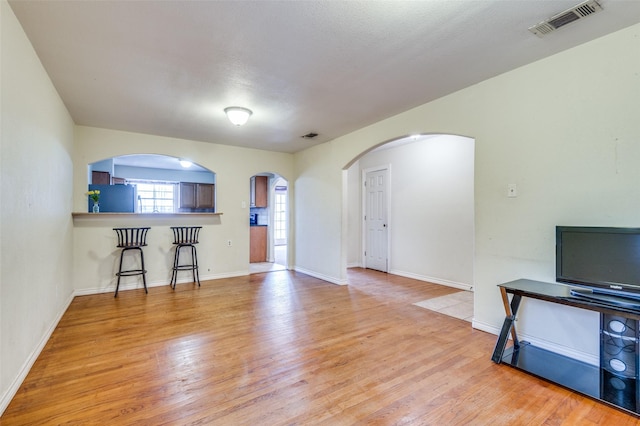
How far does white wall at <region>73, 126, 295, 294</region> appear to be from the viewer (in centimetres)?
445

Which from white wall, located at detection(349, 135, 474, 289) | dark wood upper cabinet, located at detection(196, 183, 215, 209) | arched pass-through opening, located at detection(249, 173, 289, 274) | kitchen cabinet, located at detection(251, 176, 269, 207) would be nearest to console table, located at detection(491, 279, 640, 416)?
white wall, located at detection(349, 135, 474, 289)

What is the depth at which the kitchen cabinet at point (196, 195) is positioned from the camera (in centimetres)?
848

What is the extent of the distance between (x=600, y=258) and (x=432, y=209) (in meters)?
3.21

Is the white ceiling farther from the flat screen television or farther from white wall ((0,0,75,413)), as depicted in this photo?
the flat screen television

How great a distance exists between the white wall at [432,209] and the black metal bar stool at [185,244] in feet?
12.3

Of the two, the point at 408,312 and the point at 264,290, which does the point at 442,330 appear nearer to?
the point at 408,312

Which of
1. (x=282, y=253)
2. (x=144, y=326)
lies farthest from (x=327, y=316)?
(x=282, y=253)

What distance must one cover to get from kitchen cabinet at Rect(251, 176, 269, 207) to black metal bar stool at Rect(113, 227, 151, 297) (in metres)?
3.16

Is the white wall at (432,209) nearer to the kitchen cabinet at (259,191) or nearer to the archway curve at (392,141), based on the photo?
the archway curve at (392,141)

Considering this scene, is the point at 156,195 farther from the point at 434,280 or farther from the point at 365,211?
the point at 434,280

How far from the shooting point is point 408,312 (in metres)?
3.63

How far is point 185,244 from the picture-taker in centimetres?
497

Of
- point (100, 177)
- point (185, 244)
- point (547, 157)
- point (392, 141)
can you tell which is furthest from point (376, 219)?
point (100, 177)

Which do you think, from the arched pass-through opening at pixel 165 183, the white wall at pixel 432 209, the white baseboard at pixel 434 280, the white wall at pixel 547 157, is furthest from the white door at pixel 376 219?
the arched pass-through opening at pixel 165 183
